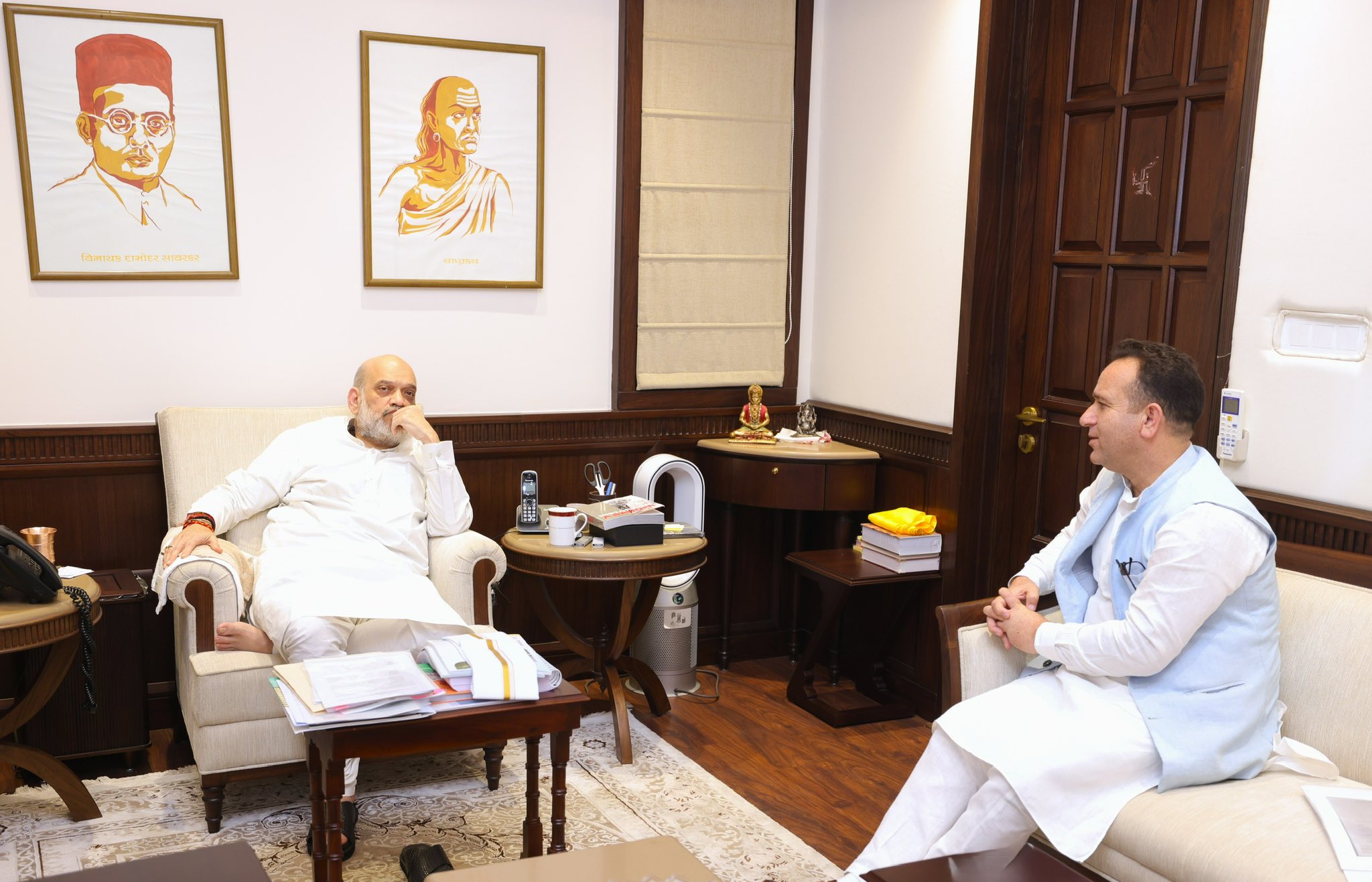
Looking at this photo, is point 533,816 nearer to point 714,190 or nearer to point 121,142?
point 121,142

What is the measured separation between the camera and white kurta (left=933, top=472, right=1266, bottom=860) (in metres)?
2.41

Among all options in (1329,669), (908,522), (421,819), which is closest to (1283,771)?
(1329,669)

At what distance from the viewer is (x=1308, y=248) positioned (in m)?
2.87

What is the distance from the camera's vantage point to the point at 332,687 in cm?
249

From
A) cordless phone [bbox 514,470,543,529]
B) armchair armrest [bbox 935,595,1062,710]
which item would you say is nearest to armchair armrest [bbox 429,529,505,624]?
cordless phone [bbox 514,470,543,529]

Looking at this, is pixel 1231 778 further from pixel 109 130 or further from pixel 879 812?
pixel 109 130

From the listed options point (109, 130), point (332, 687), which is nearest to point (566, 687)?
point (332, 687)

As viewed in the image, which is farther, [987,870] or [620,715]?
[620,715]

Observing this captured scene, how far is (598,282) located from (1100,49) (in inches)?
74.0

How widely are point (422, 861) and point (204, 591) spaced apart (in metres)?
1.13

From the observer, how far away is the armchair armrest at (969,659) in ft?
9.07

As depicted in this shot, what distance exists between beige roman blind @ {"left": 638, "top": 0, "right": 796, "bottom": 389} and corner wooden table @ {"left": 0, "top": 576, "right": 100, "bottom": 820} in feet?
6.94

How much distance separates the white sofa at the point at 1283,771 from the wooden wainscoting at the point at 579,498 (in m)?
0.29

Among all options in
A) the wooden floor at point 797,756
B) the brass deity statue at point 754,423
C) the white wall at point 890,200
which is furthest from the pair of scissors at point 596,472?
the white wall at point 890,200
